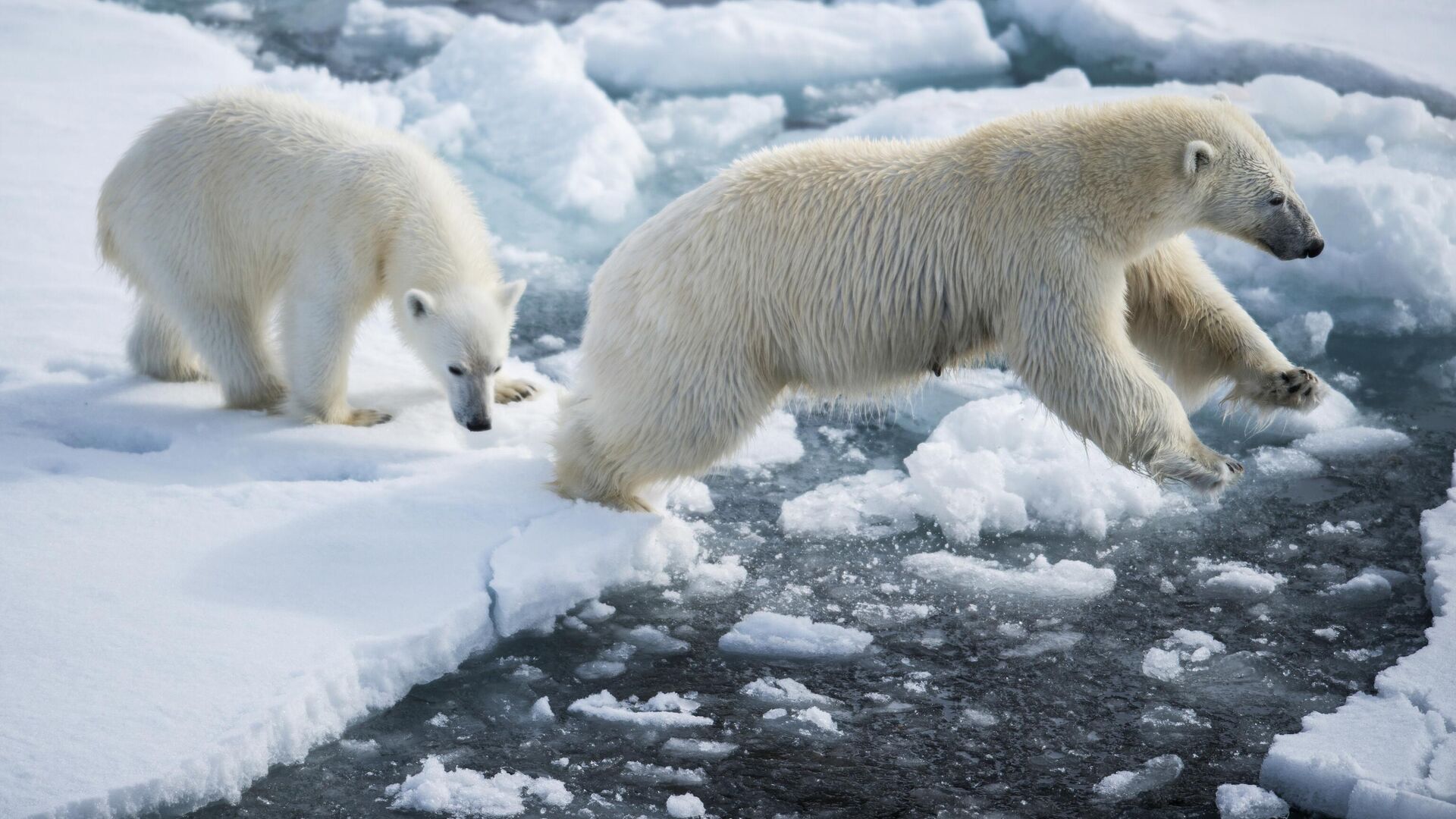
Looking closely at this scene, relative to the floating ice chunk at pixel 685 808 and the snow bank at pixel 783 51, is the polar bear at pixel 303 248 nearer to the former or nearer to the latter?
the floating ice chunk at pixel 685 808

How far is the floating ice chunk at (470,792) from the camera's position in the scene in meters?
2.94

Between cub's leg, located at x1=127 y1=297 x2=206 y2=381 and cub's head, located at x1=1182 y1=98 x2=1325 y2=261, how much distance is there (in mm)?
3564

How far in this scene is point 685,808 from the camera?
9.78 ft

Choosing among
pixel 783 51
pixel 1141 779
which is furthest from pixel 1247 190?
pixel 783 51

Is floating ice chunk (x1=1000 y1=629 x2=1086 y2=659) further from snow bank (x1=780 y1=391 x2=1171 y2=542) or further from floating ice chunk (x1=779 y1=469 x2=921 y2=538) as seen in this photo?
floating ice chunk (x1=779 y1=469 x2=921 y2=538)

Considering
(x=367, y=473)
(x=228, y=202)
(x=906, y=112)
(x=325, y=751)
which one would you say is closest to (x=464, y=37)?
(x=906, y=112)

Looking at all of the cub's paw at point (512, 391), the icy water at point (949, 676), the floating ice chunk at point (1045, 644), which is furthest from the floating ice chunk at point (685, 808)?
the cub's paw at point (512, 391)

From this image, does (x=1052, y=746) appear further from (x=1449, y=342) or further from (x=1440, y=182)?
(x=1440, y=182)

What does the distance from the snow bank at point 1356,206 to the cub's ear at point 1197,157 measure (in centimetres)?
243

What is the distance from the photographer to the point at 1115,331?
12.4ft

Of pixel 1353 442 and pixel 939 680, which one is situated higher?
pixel 1353 442

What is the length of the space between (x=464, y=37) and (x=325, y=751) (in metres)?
6.35

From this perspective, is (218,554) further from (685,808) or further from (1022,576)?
(1022,576)

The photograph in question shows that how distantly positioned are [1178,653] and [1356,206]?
132 inches
